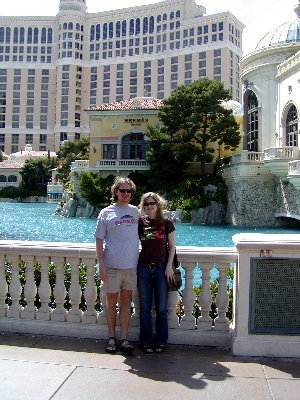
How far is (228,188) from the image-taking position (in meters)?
33.1

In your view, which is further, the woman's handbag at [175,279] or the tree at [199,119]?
the tree at [199,119]

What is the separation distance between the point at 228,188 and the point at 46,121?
81.2 meters

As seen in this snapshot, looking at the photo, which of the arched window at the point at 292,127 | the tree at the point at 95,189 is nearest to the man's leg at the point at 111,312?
the arched window at the point at 292,127

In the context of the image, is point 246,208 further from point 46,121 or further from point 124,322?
point 46,121

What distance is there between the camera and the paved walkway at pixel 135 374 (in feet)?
12.0

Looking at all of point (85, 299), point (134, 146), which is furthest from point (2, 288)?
point (134, 146)

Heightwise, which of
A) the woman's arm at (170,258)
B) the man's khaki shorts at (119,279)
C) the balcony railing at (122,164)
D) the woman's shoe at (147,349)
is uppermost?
the balcony railing at (122,164)

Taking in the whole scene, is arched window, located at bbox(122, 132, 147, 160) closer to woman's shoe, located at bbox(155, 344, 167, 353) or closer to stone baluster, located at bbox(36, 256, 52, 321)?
stone baluster, located at bbox(36, 256, 52, 321)

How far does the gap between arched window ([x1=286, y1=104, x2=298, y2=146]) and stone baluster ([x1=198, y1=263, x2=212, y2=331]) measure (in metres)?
24.9

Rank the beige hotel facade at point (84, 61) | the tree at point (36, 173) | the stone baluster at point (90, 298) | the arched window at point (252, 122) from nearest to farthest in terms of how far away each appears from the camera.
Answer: the stone baluster at point (90, 298), the arched window at point (252, 122), the tree at point (36, 173), the beige hotel facade at point (84, 61)

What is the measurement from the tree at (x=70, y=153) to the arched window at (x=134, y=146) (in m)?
24.0

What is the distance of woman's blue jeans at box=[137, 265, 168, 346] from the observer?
471 cm

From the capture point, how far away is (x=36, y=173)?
246 ft

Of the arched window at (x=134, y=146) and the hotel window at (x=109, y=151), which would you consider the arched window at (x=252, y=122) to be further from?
the hotel window at (x=109, y=151)
